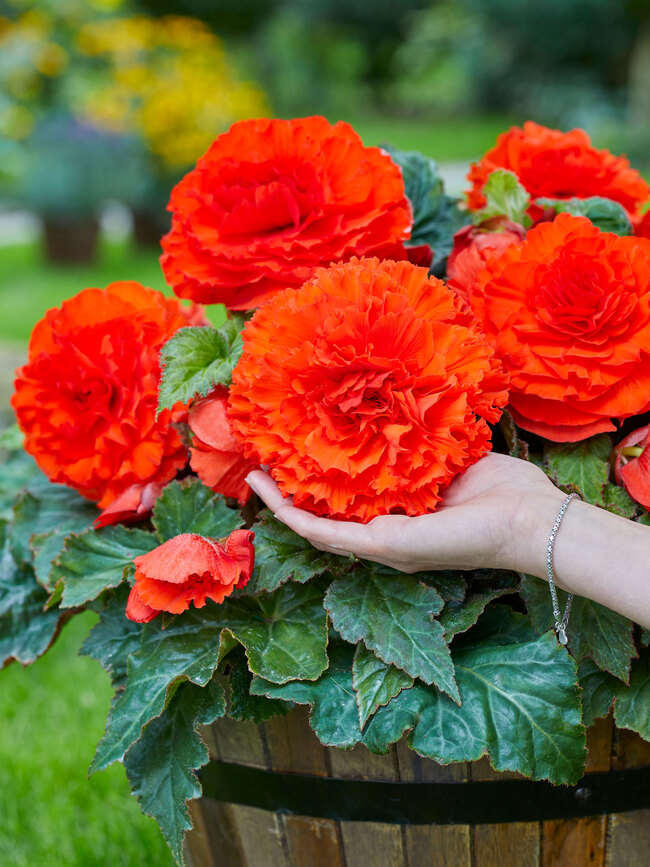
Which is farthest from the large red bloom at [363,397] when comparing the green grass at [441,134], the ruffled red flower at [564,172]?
the green grass at [441,134]

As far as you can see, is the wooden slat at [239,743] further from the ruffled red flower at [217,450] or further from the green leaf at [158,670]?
the ruffled red flower at [217,450]

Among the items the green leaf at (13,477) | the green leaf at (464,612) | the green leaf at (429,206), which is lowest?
the green leaf at (13,477)

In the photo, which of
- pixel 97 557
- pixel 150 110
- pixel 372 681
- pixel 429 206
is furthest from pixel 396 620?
pixel 150 110

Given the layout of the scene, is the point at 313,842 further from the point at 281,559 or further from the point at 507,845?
the point at 281,559

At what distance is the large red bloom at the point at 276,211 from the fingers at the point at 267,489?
7.9 inches

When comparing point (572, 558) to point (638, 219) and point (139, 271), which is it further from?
point (139, 271)

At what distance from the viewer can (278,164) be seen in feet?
3.39

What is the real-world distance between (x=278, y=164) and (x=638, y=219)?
0.55 m

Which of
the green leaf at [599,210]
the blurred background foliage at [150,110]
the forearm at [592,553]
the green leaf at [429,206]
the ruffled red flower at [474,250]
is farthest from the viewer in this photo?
the blurred background foliage at [150,110]

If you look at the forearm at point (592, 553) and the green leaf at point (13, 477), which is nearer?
the forearm at point (592, 553)

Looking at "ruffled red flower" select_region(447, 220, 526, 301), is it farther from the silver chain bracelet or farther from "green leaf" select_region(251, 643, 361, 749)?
"green leaf" select_region(251, 643, 361, 749)

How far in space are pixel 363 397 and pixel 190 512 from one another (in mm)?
303

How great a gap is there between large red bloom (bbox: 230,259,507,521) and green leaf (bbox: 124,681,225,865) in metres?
0.24

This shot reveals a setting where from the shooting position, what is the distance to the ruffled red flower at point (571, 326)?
36.7 inches
